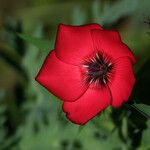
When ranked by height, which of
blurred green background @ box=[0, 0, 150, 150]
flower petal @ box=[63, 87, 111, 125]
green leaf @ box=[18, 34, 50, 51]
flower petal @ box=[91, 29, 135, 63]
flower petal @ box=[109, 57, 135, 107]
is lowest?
blurred green background @ box=[0, 0, 150, 150]

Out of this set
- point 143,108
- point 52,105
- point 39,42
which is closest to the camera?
point 143,108

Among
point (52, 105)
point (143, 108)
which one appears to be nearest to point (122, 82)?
point (143, 108)

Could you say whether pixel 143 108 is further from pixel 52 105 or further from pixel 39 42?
pixel 52 105

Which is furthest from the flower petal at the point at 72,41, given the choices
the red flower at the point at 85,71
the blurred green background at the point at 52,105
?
the blurred green background at the point at 52,105

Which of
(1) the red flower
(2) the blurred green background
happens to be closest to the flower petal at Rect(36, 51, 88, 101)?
(1) the red flower

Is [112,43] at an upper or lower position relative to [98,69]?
upper

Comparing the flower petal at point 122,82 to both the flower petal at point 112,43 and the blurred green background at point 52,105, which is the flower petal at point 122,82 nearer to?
the flower petal at point 112,43

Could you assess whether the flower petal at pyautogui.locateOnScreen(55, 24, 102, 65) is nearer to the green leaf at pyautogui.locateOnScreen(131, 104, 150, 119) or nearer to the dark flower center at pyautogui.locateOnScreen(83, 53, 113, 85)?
Result: the dark flower center at pyautogui.locateOnScreen(83, 53, 113, 85)
